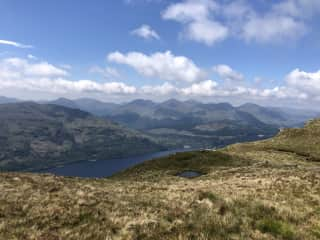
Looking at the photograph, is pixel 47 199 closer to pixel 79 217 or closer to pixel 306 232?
pixel 79 217

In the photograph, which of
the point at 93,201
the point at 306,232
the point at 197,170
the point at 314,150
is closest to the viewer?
the point at 306,232

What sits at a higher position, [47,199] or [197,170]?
[47,199]

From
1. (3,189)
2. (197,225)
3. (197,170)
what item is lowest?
(197,170)

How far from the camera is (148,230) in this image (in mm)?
10133

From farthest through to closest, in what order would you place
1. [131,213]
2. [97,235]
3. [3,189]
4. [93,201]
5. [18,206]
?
[3,189], [93,201], [18,206], [131,213], [97,235]

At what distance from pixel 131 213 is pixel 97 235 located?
2.96 m

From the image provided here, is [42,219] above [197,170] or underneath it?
above

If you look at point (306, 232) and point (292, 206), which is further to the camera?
point (292, 206)

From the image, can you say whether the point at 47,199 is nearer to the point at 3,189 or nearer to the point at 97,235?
the point at 3,189

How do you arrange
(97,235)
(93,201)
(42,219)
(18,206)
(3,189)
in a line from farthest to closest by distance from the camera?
(3,189) → (93,201) → (18,206) → (42,219) → (97,235)

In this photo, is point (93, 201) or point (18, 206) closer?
point (18, 206)

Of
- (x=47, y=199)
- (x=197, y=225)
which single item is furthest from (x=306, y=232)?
(x=47, y=199)

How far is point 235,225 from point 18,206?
10219 mm

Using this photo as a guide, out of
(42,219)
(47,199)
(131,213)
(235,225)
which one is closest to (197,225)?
(235,225)
